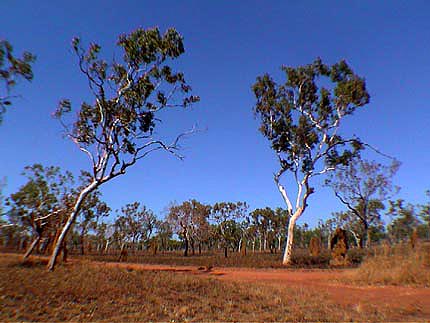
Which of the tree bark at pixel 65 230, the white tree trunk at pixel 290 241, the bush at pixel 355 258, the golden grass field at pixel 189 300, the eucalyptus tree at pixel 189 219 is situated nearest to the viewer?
the golden grass field at pixel 189 300

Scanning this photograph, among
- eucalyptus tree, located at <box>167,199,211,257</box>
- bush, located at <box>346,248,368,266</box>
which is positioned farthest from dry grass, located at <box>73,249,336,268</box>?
eucalyptus tree, located at <box>167,199,211,257</box>

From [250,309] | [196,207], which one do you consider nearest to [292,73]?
[250,309]

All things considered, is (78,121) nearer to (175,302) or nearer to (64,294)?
(64,294)

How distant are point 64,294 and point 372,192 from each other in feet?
129

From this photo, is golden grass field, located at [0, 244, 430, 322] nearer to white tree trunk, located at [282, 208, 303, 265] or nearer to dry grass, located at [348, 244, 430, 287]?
dry grass, located at [348, 244, 430, 287]

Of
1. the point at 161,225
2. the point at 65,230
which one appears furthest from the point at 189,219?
the point at 65,230

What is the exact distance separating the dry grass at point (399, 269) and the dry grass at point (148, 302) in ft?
12.9

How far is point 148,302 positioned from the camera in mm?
7887

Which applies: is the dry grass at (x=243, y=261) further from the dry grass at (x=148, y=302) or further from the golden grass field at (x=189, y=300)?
the dry grass at (x=148, y=302)

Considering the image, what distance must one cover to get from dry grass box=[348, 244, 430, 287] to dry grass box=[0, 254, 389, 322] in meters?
3.93

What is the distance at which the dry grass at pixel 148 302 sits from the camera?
6.65 m

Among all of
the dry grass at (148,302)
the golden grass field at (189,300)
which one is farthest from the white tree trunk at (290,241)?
the dry grass at (148,302)

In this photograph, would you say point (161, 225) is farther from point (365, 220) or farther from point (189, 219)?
point (365, 220)

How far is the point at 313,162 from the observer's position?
1001 inches
